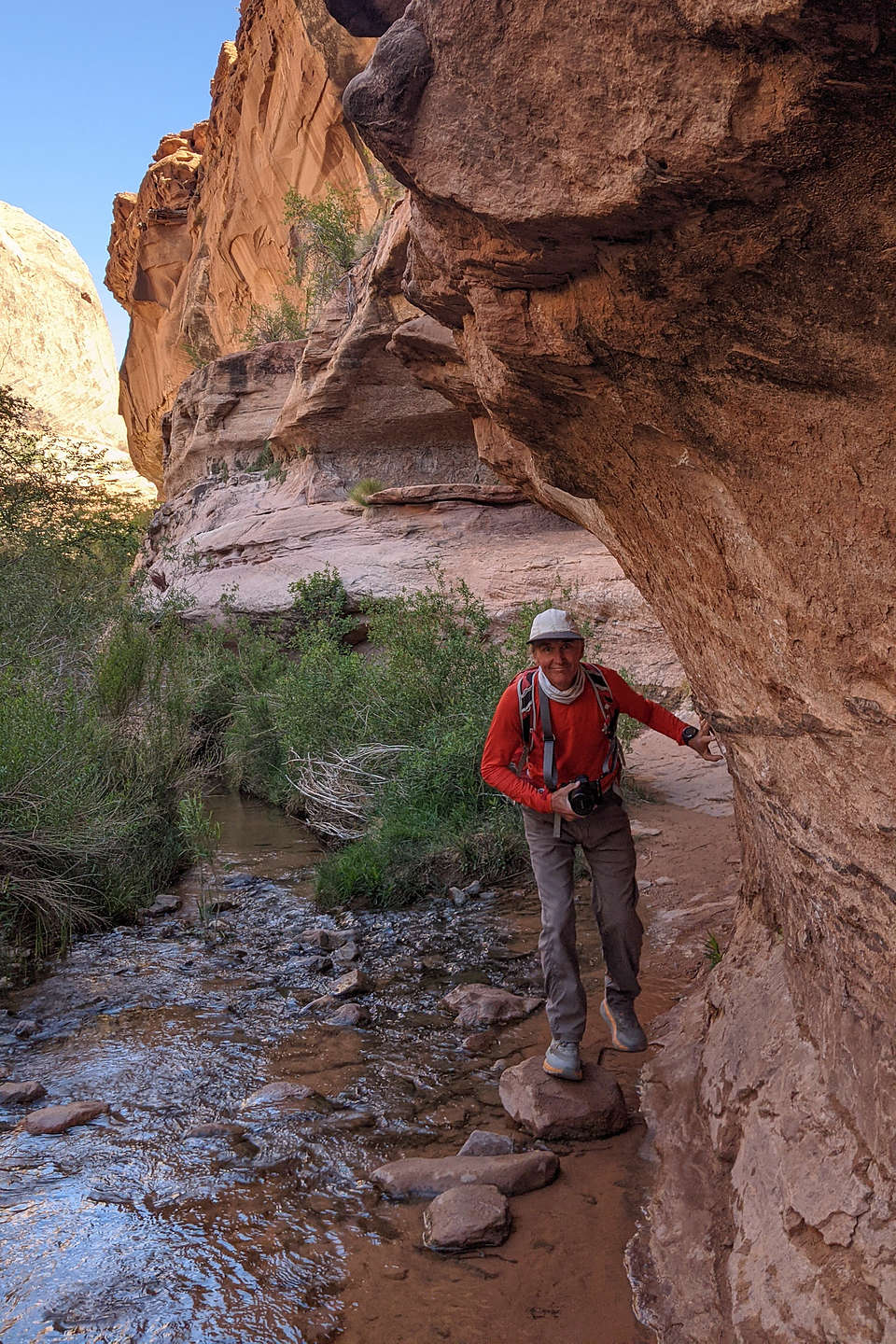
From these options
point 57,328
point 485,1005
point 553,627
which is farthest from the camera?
point 57,328

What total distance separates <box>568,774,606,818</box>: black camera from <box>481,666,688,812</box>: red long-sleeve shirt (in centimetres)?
9

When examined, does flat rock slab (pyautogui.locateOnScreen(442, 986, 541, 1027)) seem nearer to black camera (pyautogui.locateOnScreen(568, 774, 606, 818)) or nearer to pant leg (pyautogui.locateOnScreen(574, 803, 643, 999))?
pant leg (pyautogui.locateOnScreen(574, 803, 643, 999))

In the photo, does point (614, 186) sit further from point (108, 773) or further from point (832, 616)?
point (108, 773)

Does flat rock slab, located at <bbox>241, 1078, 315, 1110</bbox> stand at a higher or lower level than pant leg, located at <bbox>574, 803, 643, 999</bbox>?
lower

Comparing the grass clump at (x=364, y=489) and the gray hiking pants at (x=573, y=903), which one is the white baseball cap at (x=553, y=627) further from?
the grass clump at (x=364, y=489)

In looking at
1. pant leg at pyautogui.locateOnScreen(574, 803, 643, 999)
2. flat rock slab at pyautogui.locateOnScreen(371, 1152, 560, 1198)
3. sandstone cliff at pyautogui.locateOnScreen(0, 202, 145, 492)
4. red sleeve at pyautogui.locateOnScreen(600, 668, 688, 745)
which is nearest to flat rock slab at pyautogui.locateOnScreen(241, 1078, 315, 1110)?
flat rock slab at pyautogui.locateOnScreen(371, 1152, 560, 1198)

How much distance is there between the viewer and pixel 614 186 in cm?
213

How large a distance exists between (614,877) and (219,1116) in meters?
1.83

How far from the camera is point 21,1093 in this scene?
404 cm

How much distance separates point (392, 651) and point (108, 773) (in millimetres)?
2838

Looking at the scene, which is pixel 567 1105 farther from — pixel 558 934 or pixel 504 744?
pixel 504 744

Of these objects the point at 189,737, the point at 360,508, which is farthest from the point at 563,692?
the point at 360,508

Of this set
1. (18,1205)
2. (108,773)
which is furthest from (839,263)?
(108,773)

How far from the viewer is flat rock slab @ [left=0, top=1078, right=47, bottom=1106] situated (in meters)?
4.00
